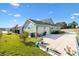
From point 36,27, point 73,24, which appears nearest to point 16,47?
point 36,27

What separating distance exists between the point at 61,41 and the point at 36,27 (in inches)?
12.3

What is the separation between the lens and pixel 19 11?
2.00 meters

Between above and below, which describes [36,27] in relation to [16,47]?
above

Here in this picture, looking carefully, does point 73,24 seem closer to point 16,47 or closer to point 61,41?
point 61,41

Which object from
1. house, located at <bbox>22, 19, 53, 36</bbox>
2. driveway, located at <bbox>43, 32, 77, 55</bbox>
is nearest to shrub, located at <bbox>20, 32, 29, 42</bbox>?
house, located at <bbox>22, 19, 53, 36</bbox>

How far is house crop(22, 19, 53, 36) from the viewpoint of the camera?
2027mm

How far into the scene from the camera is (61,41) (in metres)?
2.00

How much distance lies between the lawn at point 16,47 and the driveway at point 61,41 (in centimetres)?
13

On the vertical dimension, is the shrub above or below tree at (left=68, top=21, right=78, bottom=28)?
below

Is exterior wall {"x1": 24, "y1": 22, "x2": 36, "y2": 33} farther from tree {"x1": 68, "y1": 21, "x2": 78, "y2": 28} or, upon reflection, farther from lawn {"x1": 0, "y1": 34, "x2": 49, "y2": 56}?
tree {"x1": 68, "y1": 21, "x2": 78, "y2": 28}

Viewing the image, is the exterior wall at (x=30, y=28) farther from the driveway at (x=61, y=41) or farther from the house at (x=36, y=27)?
the driveway at (x=61, y=41)

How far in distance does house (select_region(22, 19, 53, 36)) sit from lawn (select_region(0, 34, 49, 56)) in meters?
0.10

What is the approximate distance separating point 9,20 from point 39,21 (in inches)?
13.0

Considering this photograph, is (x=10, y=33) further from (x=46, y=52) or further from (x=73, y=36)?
(x=73, y=36)
